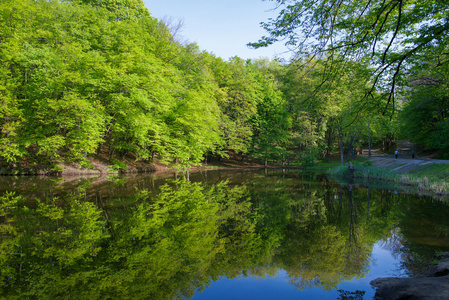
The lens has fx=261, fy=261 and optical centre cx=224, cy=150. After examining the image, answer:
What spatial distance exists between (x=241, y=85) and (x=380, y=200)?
2687 cm

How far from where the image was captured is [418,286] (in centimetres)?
338

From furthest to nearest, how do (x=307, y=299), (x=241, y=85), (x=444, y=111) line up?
(x=241, y=85) → (x=444, y=111) → (x=307, y=299)

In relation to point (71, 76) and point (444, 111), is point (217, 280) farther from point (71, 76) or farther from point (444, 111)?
point (444, 111)

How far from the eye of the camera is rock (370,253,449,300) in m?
3.10

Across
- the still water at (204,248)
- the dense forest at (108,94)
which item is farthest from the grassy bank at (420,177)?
the still water at (204,248)

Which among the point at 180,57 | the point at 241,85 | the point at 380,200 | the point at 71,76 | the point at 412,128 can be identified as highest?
the point at 180,57

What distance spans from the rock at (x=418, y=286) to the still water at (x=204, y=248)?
21cm

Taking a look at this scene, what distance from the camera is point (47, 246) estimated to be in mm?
5277

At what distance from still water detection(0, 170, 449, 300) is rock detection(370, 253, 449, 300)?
0.70ft

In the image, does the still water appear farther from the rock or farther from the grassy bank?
the grassy bank

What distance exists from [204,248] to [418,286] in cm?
370

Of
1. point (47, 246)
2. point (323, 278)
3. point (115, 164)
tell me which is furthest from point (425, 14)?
point (115, 164)

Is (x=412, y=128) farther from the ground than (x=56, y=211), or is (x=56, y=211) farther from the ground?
(x=412, y=128)

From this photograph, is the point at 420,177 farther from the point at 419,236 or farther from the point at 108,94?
the point at 108,94
